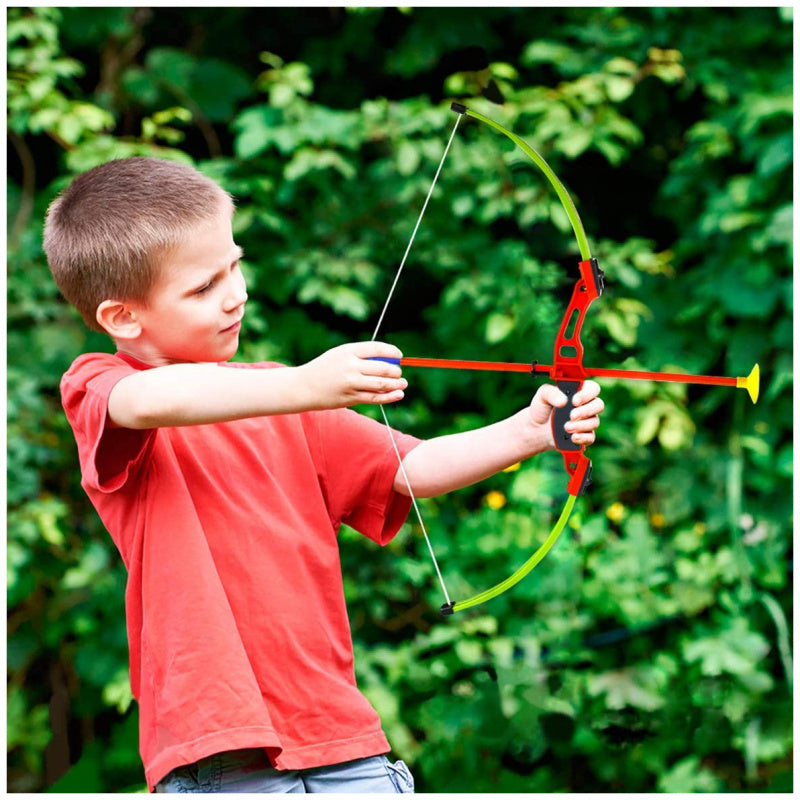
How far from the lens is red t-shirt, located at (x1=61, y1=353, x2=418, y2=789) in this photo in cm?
109

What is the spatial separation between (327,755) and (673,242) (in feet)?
5.66

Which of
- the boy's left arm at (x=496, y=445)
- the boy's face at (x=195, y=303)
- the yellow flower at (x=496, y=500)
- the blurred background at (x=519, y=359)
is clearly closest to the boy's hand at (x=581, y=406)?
the boy's left arm at (x=496, y=445)

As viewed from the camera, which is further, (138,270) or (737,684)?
(737,684)

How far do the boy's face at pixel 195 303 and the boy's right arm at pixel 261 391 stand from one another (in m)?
0.11

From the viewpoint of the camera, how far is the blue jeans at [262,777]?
109 centimetres

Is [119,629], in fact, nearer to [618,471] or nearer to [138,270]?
[618,471]

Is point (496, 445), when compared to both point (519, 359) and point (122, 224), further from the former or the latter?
point (519, 359)

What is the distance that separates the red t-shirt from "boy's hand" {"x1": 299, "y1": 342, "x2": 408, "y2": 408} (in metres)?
0.20

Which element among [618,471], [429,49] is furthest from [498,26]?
[618,471]

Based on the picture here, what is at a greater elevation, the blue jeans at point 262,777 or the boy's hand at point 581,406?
the boy's hand at point 581,406

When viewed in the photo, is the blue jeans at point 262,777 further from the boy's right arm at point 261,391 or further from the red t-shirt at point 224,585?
the boy's right arm at point 261,391

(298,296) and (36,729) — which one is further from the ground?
(298,296)

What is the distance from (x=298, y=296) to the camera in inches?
97.6

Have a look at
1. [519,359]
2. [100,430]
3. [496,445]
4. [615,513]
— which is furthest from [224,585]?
[615,513]
